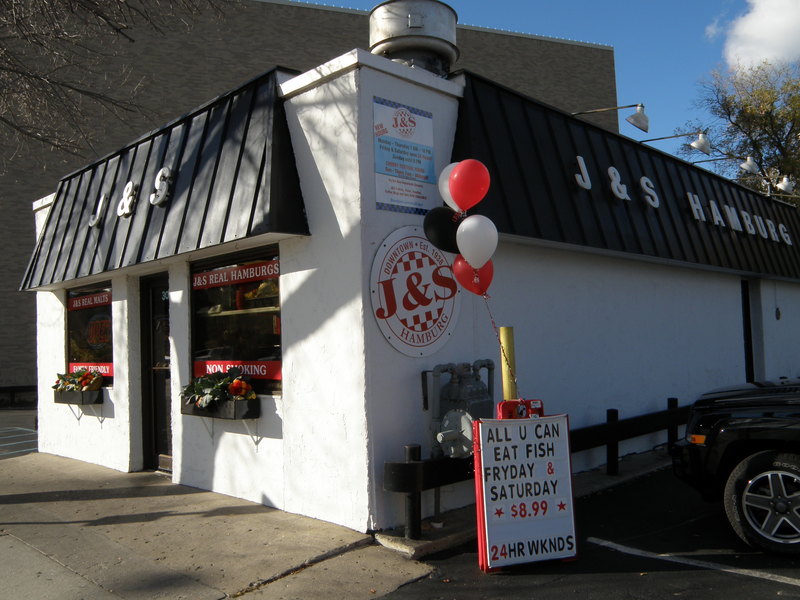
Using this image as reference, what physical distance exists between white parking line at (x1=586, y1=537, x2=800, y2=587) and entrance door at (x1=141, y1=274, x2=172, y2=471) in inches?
207

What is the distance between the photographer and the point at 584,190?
773 cm

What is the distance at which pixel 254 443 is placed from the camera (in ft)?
21.4

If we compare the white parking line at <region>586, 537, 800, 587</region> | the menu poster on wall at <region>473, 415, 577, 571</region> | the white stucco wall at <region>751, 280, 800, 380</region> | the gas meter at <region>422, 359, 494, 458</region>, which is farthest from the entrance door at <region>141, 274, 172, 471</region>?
the white stucco wall at <region>751, 280, 800, 380</region>

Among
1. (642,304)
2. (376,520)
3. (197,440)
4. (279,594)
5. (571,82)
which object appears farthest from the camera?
(571,82)

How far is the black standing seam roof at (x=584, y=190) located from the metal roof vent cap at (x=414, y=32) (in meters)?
0.62

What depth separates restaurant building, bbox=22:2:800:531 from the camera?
5570mm

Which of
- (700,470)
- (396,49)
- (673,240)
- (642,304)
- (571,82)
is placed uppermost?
(571,82)

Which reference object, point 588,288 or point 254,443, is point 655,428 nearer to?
point 588,288

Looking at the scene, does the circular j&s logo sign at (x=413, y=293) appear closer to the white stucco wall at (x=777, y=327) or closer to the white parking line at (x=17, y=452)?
the white parking line at (x=17, y=452)

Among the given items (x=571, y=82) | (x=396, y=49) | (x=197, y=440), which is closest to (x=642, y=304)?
(x=396, y=49)

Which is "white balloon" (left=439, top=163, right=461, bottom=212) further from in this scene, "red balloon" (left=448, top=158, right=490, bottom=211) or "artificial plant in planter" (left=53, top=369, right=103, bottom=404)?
"artificial plant in planter" (left=53, top=369, right=103, bottom=404)

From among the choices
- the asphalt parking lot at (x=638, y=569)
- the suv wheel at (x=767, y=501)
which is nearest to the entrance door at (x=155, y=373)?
the asphalt parking lot at (x=638, y=569)

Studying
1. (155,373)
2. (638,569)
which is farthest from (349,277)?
(155,373)

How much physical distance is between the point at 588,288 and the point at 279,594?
5.18 metres
